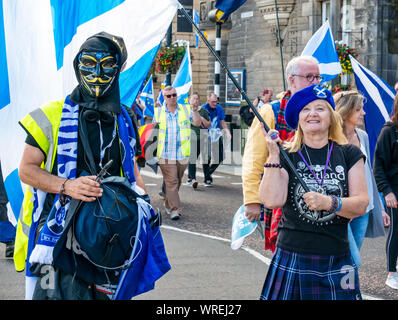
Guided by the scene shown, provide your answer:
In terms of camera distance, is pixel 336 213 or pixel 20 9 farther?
pixel 20 9

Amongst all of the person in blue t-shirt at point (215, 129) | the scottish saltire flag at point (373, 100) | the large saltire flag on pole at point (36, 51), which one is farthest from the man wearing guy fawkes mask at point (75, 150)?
the person in blue t-shirt at point (215, 129)

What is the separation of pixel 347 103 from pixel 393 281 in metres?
1.75

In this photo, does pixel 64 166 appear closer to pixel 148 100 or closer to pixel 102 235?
pixel 102 235

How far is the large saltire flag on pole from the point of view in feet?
15.2

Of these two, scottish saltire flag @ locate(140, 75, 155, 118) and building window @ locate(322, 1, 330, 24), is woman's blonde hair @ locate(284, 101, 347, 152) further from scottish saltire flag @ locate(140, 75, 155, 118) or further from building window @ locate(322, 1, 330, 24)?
building window @ locate(322, 1, 330, 24)

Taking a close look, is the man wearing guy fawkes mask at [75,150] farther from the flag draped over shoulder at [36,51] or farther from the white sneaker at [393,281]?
the white sneaker at [393,281]

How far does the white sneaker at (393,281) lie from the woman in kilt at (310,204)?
2.65m

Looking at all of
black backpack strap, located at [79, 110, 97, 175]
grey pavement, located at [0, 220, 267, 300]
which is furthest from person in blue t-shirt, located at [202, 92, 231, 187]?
black backpack strap, located at [79, 110, 97, 175]

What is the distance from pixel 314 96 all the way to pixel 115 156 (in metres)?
1.10

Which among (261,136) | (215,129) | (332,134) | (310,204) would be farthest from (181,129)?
(310,204)

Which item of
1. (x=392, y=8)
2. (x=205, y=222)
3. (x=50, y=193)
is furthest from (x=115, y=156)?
(x=392, y=8)

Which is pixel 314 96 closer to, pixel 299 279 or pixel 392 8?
pixel 299 279

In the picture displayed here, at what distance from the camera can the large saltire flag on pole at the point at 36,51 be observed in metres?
4.64

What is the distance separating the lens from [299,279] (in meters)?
3.43
